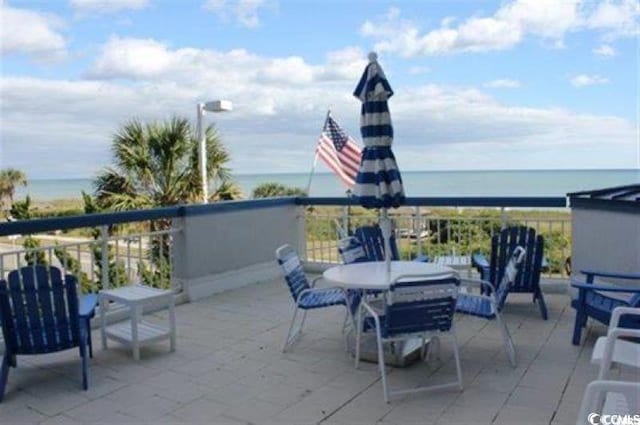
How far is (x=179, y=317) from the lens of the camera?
5.28 meters

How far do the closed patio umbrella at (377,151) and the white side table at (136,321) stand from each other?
1790 mm

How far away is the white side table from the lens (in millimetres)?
4031

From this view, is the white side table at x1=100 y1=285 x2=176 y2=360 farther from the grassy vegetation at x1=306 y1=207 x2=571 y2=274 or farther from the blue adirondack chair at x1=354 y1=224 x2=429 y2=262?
the grassy vegetation at x1=306 y1=207 x2=571 y2=274

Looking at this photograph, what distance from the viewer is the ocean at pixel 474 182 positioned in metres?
40.3

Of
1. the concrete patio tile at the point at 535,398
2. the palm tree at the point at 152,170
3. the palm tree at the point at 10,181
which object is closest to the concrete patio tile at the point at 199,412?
the concrete patio tile at the point at 535,398

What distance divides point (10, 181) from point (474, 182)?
39275mm

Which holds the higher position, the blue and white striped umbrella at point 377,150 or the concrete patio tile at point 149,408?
the blue and white striped umbrella at point 377,150

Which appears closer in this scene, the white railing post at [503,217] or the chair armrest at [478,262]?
the chair armrest at [478,262]

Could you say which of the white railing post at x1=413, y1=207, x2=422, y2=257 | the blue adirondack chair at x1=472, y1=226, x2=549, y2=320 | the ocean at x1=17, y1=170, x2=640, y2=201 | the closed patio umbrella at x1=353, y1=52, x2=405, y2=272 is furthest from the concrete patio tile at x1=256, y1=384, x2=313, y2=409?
the ocean at x1=17, y1=170, x2=640, y2=201

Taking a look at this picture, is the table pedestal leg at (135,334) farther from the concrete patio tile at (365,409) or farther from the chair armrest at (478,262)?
the chair armrest at (478,262)

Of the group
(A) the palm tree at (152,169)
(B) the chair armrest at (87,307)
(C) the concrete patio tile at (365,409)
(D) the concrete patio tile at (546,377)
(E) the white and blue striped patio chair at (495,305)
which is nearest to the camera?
(C) the concrete patio tile at (365,409)

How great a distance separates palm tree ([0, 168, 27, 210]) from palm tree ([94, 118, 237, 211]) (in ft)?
51.2

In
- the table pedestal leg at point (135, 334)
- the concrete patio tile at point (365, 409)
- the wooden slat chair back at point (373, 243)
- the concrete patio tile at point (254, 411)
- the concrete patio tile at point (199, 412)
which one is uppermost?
the wooden slat chair back at point (373, 243)

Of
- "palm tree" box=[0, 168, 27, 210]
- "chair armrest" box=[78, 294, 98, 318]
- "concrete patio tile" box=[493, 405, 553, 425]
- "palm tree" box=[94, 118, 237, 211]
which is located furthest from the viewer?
"palm tree" box=[0, 168, 27, 210]
